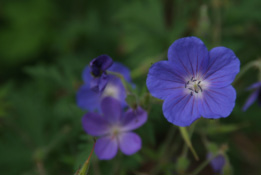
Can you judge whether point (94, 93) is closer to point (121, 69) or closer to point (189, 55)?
point (121, 69)

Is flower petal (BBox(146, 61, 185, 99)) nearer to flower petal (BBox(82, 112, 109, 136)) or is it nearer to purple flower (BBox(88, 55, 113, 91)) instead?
purple flower (BBox(88, 55, 113, 91))

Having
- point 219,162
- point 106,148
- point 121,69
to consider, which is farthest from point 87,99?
point 219,162

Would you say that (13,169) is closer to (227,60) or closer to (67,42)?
(67,42)

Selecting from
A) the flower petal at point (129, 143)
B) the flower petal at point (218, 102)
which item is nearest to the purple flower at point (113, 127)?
the flower petal at point (129, 143)

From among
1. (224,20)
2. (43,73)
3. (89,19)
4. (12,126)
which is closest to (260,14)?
(224,20)

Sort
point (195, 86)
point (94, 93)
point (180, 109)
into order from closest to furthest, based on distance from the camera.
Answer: point (180, 109) → point (195, 86) → point (94, 93)

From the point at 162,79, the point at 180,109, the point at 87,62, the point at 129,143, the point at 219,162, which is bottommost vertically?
the point at 219,162

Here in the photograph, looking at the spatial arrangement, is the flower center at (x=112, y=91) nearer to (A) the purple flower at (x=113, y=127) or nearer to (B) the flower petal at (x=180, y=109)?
(A) the purple flower at (x=113, y=127)
